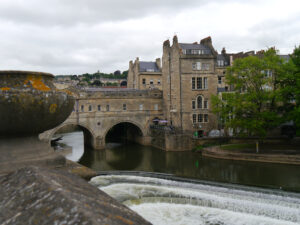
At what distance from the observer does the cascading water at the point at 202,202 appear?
11705 millimetres

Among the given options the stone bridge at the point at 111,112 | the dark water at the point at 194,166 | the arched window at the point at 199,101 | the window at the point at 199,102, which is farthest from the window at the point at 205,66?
the dark water at the point at 194,166

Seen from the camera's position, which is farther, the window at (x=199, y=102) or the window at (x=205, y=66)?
Result: the window at (x=199, y=102)

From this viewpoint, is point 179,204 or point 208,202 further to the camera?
point 208,202

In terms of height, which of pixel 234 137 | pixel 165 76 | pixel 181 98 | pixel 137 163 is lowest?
pixel 137 163

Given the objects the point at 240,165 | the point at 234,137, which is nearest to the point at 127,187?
the point at 240,165

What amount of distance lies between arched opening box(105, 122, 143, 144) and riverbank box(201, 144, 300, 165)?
15617 mm

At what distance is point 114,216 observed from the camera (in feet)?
8.30

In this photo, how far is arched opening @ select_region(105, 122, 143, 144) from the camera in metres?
48.5

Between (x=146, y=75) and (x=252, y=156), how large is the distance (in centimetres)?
3844

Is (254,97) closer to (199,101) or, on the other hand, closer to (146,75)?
(199,101)

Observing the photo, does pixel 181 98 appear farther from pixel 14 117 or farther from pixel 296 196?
pixel 14 117

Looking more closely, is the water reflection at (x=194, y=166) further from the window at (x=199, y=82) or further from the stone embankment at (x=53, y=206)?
the stone embankment at (x=53, y=206)

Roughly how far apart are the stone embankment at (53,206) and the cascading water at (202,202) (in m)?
7.96

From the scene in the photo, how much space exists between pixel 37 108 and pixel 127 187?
35.3ft
